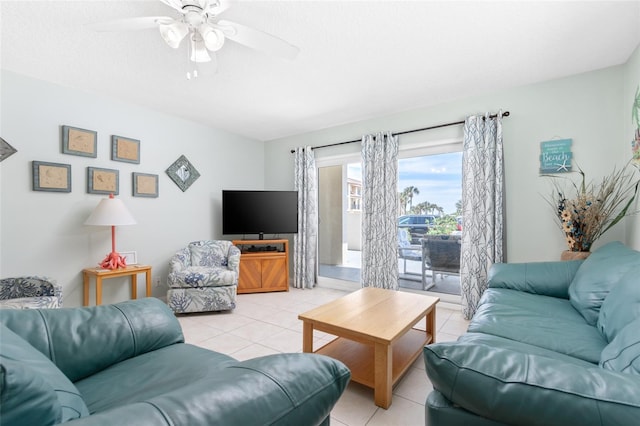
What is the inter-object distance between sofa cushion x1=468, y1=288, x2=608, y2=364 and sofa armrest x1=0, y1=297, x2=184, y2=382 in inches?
68.2

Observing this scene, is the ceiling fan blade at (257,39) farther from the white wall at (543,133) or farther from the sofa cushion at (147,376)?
the white wall at (543,133)

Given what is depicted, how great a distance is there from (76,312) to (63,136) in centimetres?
256

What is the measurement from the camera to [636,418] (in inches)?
25.5

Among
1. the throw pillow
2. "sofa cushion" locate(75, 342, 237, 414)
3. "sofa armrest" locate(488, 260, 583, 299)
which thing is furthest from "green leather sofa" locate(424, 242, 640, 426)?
the throw pillow

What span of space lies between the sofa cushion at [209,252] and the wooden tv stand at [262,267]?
0.76 ft

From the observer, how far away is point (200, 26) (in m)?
1.73

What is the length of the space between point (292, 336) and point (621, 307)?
7.30 feet

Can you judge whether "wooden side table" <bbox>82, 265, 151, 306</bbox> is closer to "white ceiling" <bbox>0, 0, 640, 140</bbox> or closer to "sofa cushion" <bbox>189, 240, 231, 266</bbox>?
"sofa cushion" <bbox>189, 240, 231, 266</bbox>

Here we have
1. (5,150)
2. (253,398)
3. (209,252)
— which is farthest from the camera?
(209,252)


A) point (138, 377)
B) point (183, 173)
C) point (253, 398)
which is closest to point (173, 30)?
point (138, 377)

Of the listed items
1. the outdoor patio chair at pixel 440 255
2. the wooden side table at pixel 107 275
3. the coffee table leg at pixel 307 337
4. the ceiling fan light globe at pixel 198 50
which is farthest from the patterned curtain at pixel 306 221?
the ceiling fan light globe at pixel 198 50

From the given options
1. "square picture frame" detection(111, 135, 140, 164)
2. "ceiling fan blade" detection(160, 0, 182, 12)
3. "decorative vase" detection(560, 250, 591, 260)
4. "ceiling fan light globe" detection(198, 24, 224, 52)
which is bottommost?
"decorative vase" detection(560, 250, 591, 260)

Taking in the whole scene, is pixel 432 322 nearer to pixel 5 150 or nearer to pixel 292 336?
pixel 292 336

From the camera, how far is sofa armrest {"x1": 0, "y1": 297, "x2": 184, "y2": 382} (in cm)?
113
